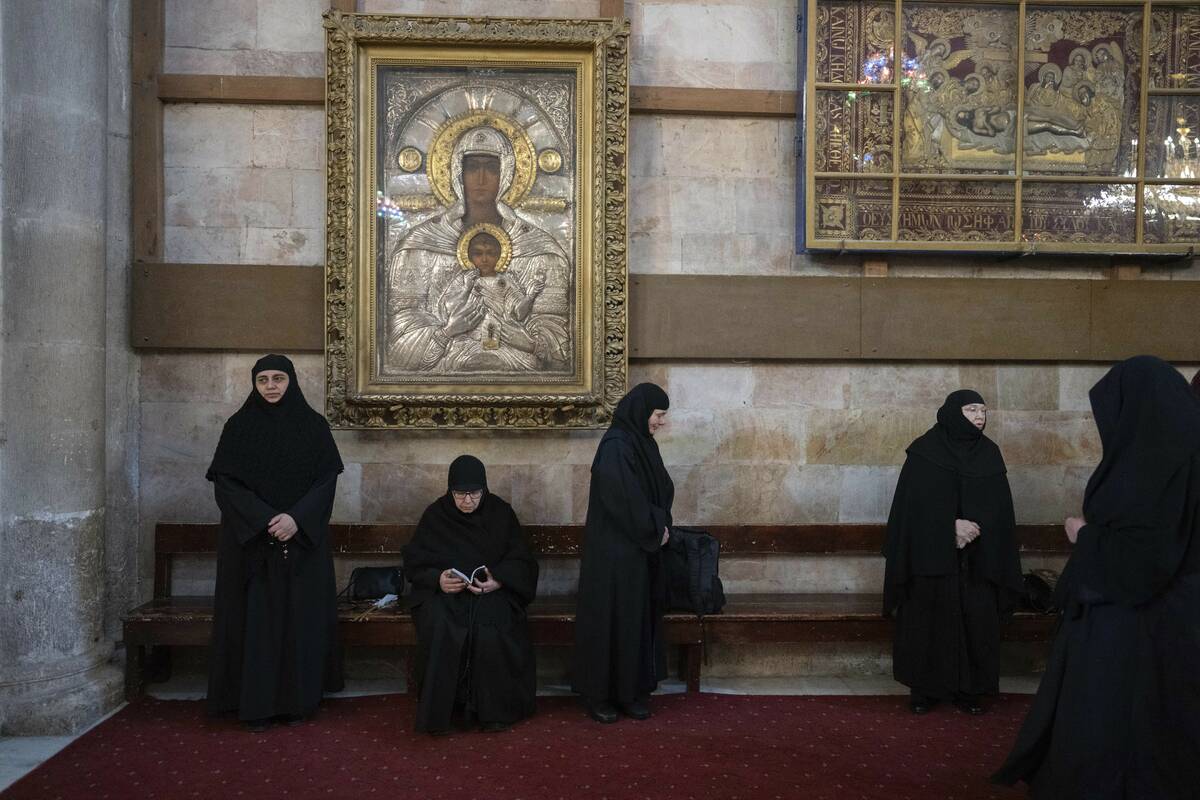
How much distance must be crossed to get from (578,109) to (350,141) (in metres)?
1.39

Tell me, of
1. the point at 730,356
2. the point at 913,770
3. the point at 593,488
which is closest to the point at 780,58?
the point at 730,356

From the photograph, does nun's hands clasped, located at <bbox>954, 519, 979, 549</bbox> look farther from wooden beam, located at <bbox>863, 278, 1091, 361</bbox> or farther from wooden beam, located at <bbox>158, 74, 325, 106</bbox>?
wooden beam, located at <bbox>158, 74, 325, 106</bbox>

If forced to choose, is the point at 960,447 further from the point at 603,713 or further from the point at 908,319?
the point at 603,713

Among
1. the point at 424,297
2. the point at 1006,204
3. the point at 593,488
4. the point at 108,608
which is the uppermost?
the point at 1006,204

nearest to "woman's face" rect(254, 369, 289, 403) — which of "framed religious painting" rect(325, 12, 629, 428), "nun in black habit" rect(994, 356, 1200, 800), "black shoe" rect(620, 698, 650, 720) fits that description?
"framed religious painting" rect(325, 12, 629, 428)

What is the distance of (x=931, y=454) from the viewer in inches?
213

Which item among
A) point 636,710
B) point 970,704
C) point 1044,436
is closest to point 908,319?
point 1044,436

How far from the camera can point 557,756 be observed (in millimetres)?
4570

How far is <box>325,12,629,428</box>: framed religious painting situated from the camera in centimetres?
586

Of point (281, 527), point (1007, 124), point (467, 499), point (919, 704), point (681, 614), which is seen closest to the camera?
point (281, 527)

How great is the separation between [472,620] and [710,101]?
11.4 feet

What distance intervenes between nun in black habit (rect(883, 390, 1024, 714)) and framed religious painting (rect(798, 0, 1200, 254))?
141cm

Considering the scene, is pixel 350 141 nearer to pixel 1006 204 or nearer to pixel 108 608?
pixel 108 608

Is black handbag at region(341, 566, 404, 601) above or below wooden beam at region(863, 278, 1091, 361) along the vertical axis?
below
